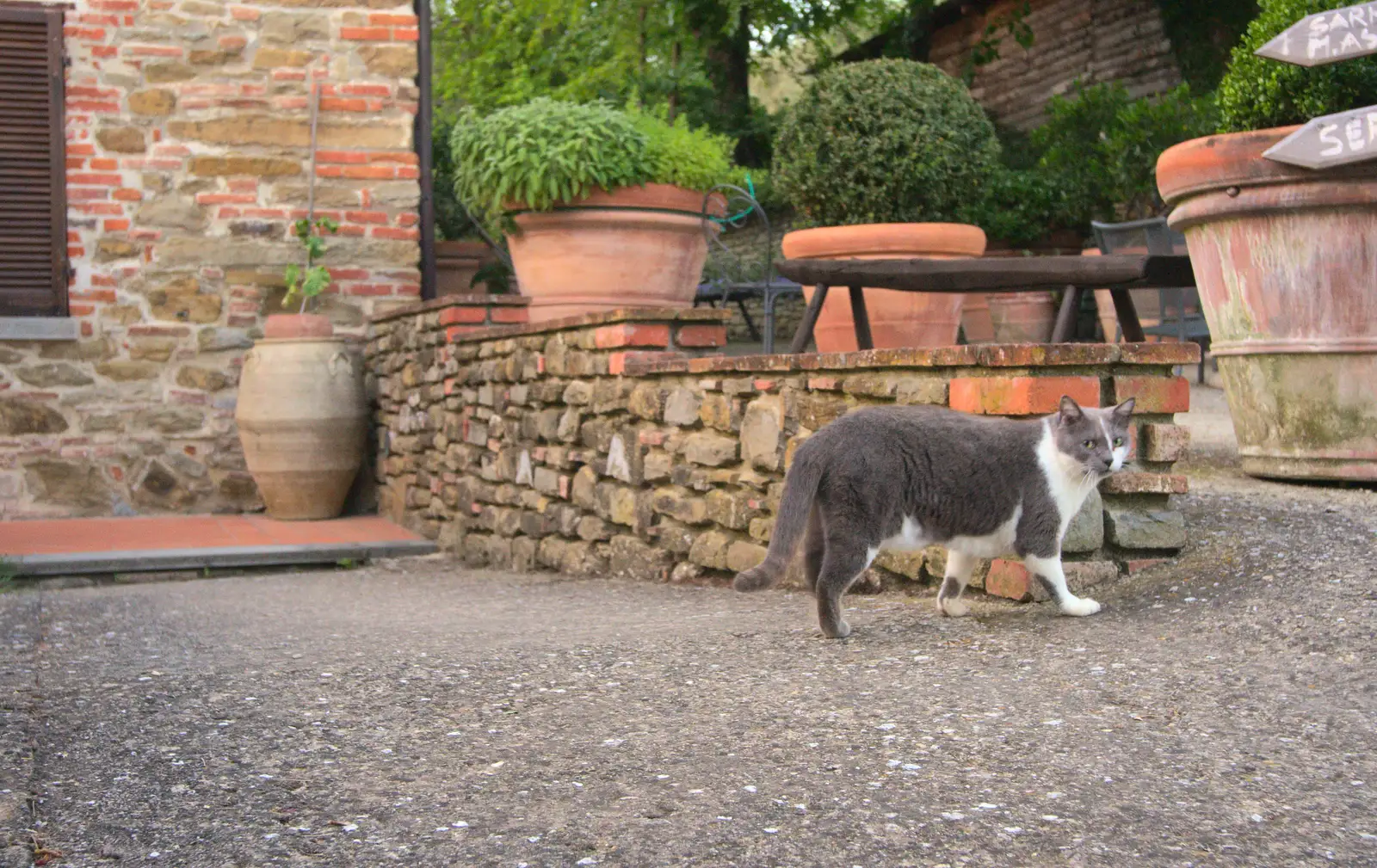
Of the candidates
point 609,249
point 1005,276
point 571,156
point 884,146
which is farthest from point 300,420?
point 1005,276

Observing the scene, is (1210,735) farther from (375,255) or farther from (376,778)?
(375,255)

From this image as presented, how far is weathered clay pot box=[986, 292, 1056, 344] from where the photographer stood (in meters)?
9.81

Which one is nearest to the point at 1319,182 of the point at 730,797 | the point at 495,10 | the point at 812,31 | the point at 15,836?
the point at 730,797

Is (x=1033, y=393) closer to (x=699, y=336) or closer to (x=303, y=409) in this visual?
(x=699, y=336)

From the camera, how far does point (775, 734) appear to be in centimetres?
228

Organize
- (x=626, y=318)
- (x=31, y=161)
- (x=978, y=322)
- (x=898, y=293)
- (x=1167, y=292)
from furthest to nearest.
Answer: (x=978, y=322)
(x=1167, y=292)
(x=31, y=161)
(x=898, y=293)
(x=626, y=318)

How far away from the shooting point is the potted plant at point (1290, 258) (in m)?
3.83

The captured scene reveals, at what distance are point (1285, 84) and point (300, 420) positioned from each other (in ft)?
14.9

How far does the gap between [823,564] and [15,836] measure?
1676mm

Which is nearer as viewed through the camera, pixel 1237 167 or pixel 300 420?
pixel 1237 167

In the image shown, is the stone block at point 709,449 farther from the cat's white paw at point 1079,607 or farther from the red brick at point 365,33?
the red brick at point 365,33

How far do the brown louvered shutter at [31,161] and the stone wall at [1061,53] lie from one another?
Answer: 9.00 metres

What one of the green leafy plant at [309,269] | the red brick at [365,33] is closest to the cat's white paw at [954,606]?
the green leafy plant at [309,269]

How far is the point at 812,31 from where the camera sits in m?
11.9
